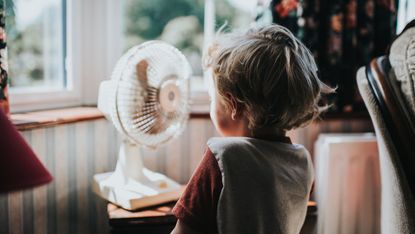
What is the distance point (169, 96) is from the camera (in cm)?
137

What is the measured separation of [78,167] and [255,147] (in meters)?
0.87

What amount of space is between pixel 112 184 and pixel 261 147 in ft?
1.94

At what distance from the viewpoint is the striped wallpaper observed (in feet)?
4.80

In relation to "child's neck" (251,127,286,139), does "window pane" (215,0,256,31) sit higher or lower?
higher

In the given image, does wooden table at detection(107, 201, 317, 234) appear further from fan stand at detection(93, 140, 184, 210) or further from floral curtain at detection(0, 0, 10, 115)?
floral curtain at detection(0, 0, 10, 115)

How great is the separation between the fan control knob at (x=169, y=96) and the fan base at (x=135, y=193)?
0.81ft

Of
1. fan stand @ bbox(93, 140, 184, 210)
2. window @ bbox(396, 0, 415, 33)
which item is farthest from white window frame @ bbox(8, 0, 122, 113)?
window @ bbox(396, 0, 415, 33)

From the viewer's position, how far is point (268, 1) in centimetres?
188

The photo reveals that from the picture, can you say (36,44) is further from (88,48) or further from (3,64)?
(3,64)

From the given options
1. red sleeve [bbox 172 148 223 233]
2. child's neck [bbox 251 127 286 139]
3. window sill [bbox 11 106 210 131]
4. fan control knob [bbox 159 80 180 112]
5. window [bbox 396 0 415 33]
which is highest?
window [bbox 396 0 415 33]

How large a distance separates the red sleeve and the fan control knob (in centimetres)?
39

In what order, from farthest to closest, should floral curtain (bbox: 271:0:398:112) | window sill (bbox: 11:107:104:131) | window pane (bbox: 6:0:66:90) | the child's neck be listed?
floral curtain (bbox: 271:0:398:112)
window pane (bbox: 6:0:66:90)
window sill (bbox: 11:107:104:131)
the child's neck

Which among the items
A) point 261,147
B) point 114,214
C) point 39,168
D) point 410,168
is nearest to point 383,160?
point 410,168

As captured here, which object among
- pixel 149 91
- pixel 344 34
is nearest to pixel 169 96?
pixel 149 91
